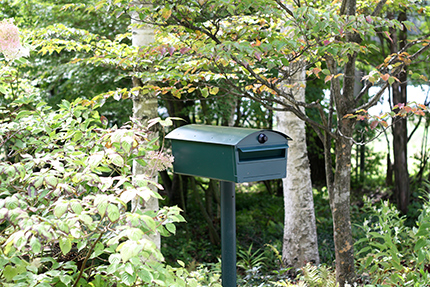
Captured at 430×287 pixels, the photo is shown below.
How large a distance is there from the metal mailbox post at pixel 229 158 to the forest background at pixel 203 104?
436mm

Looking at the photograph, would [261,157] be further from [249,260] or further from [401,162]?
[401,162]

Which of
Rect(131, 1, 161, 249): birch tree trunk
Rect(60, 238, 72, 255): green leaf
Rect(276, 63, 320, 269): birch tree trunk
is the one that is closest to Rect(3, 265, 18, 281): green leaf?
Rect(60, 238, 72, 255): green leaf

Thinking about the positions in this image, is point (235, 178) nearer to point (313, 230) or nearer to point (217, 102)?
point (313, 230)

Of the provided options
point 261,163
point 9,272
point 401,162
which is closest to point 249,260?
point 261,163

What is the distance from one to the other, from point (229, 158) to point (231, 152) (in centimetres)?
4

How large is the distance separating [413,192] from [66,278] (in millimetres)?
6593

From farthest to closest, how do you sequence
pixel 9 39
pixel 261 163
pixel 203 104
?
pixel 203 104 → pixel 261 163 → pixel 9 39

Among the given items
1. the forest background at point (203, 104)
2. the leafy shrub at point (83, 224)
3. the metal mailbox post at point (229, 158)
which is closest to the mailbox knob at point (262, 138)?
the metal mailbox post at point (229, 158)

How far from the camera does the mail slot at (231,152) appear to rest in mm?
2451

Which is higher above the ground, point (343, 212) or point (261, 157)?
point (261, 157)

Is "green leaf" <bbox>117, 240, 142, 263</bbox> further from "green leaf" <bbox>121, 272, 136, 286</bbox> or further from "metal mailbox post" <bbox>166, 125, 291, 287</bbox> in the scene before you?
"metal mailbox post" <bbox>166, 125, 291, 287</bbox>

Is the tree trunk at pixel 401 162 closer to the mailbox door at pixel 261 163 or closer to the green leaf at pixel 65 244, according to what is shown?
the mailbox door at pixel 261 163

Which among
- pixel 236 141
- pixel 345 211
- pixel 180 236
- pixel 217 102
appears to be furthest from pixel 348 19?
pixel 180 236

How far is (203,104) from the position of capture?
618cm
